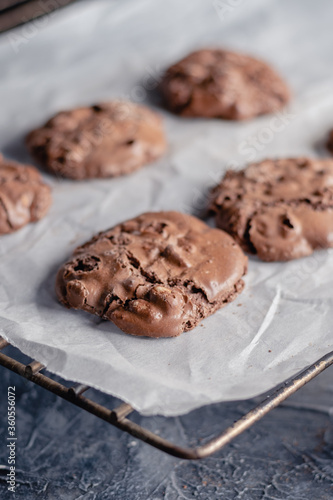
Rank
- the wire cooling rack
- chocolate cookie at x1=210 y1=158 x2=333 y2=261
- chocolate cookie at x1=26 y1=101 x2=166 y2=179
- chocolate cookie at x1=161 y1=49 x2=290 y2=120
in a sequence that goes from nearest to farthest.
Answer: the wire cooling rack < chocolate cookie at x1=210 y1=158 x2=333 y2=261 < chocolate cookie at x1=26 y1=101 x2=166 y2=179 < chocolate cookie at x1=161 y1=49 x2=290 y2=120

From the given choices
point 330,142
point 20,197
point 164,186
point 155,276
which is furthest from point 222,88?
point 155,276

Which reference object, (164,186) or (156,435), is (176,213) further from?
(156,435)

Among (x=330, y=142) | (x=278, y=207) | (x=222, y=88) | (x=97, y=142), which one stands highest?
(x=97, y=142)

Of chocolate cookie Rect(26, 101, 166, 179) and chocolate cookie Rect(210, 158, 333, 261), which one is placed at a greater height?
chocolate cookie Rect(26, 101, 166, 179)

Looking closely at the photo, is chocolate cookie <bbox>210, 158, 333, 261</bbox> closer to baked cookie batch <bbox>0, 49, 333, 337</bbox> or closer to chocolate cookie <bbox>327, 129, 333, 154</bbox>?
baked cookie batch <bbox>0, 49, 333, 337</bbox>

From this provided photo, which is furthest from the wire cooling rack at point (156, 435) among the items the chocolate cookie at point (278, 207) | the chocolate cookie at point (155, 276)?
the chocolate cookie at point (278, 207)

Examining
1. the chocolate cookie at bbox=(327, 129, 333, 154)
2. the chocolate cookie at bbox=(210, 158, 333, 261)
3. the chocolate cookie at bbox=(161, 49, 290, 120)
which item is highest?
the chocolate cookie at bbox=(161, 49, 290, 120)

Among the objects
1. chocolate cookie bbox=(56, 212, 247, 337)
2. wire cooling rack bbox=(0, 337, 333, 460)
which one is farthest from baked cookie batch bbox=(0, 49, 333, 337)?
wire cooling rack bbox=(0, 337, 333, 460)
